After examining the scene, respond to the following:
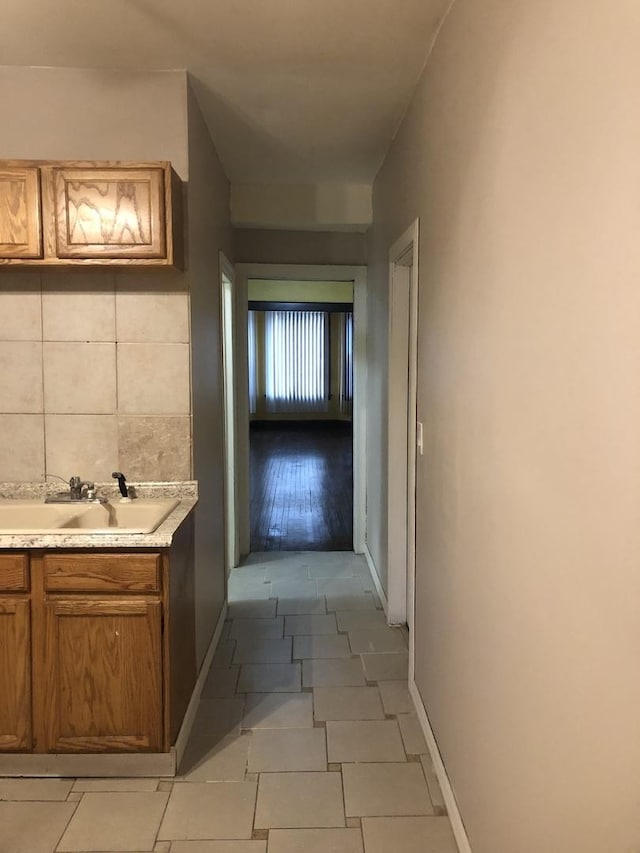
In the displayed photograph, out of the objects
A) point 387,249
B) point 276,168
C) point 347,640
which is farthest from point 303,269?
point 347,640

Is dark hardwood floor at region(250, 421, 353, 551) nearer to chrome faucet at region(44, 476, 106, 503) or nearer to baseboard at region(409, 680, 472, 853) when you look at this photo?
baseboard at region(409, 680, 472, 853)

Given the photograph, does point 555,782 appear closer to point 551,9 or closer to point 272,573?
point 551,9

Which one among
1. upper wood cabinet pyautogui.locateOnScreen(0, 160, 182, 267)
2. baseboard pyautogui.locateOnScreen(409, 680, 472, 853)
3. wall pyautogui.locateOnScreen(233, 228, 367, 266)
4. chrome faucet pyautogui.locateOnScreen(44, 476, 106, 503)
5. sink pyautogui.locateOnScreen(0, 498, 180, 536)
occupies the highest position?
wall pyautogui.locateOnScreen(233, 228, 367, 266)

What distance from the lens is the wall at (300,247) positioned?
4.40 m

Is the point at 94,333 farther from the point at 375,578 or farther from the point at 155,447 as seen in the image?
the point at 375,578

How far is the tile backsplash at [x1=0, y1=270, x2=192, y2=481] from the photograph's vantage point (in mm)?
2561

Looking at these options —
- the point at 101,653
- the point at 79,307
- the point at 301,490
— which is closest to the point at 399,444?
the point at 79,307

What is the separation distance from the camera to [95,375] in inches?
102

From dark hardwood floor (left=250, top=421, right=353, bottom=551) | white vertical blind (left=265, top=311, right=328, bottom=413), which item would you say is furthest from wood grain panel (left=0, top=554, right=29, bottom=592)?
white vertical blind (left=265, top=311, right=328, bottom=413)

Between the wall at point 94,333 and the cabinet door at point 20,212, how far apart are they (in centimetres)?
24

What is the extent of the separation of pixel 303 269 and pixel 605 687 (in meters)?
3.83

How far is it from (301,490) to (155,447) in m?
4.48

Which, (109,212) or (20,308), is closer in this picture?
(109,212)

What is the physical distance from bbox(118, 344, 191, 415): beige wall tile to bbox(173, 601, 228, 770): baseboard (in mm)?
1189
